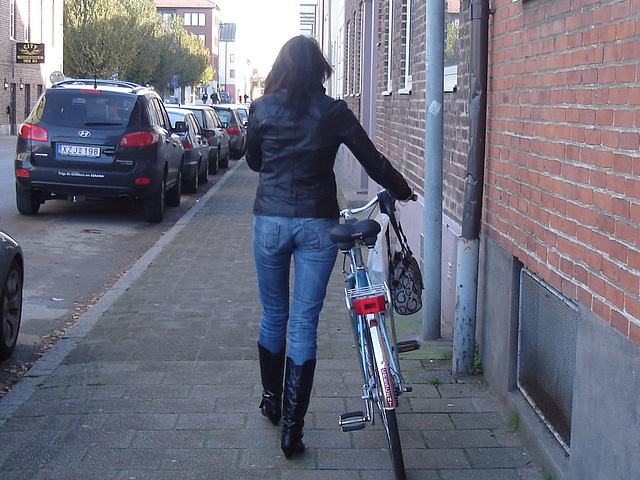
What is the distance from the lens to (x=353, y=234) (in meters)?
3.83

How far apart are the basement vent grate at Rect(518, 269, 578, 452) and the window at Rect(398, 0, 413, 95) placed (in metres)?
4.85

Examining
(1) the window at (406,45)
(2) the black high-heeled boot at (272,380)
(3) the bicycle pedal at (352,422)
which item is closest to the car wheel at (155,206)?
(1) the window at (406,45)

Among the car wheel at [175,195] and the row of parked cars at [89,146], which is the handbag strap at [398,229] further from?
the car wheel at [175,195]

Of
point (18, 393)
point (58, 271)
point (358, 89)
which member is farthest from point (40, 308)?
point (358, 89)

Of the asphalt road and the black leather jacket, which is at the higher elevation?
the black leather jacket

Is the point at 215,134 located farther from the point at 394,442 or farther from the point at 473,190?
the point at 394,442

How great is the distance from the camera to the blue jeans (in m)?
4.00

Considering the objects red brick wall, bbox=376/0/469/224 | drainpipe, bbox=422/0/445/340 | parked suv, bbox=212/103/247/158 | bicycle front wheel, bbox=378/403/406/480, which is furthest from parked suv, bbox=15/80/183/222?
parked suv, bbox=212/103/247/158

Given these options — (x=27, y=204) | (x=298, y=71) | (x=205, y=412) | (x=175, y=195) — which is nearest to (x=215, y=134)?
(x=175, y=195)

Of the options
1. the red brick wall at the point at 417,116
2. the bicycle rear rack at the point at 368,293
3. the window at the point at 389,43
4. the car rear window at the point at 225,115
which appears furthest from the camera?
the car rear window at the point at 225,115

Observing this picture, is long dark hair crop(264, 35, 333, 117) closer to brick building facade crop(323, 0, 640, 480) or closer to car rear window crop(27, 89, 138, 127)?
brick building facade crop(323, 0, 640, 480)

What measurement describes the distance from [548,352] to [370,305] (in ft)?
2.79

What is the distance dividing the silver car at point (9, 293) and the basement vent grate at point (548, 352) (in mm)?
3176

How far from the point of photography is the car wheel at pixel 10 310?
585 cm
